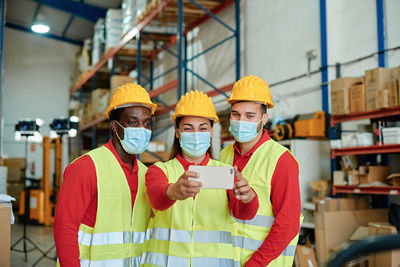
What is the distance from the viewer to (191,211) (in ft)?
6.99

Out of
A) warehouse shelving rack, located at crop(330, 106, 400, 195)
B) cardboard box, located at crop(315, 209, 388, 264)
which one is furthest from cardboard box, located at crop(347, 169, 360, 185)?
cardboard box, located at crop(315, 209, 388, 264)

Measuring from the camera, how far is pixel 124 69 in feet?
48.7

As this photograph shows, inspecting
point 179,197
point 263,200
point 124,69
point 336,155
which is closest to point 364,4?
point 336,155

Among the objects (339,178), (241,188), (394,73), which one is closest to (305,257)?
(339,178)

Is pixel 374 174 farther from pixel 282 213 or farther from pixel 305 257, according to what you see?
pixel 282 213

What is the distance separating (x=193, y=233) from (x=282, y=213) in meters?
0.50

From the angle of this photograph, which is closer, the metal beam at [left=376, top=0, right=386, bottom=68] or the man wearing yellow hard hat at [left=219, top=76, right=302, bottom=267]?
the man wearing yellow hard hat at [left=219, top=76, right=302, bottom=267]

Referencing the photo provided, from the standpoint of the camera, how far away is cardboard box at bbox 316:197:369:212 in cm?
527

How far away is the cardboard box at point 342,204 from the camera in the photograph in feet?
17.3

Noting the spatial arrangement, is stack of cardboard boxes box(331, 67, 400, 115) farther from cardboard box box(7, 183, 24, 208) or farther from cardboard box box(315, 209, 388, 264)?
cardboard box box(7, 183, 24, 208)

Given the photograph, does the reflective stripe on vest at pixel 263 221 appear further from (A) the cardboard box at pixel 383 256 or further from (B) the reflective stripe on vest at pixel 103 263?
(A) the cardboard box at pixel 383 256

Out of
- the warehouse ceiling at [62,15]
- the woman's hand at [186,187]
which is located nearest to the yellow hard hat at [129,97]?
the woman's hand at [186,187]

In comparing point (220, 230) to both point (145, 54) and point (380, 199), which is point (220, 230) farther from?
point (145, 54)

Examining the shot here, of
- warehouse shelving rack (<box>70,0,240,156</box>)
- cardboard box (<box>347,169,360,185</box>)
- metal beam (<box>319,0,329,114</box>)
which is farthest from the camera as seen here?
warehouse shelving rack (<box>70,0,240,156</box>)
